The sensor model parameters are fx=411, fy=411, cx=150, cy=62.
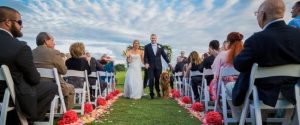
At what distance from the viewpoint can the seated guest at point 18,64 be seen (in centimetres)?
495

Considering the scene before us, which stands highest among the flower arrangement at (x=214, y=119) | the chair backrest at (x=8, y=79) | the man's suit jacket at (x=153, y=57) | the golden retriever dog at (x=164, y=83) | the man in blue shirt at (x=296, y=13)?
the man in blue shirt at (x=296, y=13)

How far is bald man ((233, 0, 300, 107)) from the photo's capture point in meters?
4.66

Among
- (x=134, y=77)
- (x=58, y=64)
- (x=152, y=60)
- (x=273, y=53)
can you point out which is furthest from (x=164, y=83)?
(x=273, y=53)

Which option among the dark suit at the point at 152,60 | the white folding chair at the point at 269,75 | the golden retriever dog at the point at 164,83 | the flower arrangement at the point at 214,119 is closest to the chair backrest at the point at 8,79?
the white folding chair at the point at 269,75

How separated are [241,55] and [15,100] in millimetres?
2766

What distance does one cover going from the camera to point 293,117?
195 inches

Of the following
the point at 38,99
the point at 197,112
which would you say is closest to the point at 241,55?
the point at 38,99

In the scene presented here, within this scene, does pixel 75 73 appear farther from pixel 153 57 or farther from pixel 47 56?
pixel 153 57

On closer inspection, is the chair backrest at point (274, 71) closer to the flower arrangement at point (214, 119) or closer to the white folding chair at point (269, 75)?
the white folding chair at point (269, 75)

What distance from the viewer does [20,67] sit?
4.98m

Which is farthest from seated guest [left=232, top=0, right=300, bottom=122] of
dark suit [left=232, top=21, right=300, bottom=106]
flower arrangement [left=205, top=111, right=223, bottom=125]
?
flower arrangement [left=205, top=111, right=223, bottom=125]

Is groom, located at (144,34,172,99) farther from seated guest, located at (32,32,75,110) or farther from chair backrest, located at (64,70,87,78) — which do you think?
seated guest, located at (32,32,75,110)

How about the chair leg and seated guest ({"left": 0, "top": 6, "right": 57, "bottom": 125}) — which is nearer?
the chair leg

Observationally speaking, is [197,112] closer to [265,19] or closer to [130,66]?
[265,19]
